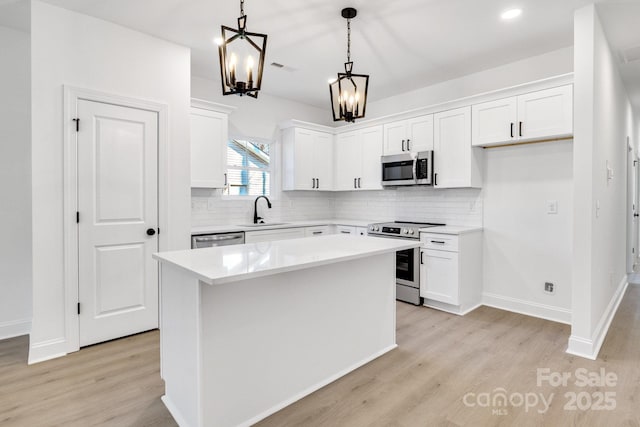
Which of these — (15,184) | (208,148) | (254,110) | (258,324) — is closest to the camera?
(258,324)

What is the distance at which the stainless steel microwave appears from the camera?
4230 millimetres

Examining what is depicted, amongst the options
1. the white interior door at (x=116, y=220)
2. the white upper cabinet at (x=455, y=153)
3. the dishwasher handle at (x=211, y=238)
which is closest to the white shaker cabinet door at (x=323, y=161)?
the white upper cabinet at (x=455, y=153)

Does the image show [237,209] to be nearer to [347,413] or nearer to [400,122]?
[400,122]

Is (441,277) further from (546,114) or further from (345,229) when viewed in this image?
(546,114)

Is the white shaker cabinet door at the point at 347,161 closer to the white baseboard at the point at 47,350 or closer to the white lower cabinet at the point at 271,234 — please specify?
the white lower cabinet at the point at 271,234

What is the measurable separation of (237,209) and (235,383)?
3.05 meters

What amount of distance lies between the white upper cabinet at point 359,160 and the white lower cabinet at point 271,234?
112 centimetres

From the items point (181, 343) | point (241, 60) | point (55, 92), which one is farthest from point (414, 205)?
point (55, 92)

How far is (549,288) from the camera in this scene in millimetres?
3660

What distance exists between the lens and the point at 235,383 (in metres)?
1.88

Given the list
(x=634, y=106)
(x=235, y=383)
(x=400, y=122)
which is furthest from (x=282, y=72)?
(x=634, y=106)

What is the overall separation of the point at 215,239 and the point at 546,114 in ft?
11.6

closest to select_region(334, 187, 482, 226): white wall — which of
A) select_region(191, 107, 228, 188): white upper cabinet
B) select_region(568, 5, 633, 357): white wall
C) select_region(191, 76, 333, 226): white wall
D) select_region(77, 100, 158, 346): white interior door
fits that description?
select_region(191, 76, 333, 226): white wall

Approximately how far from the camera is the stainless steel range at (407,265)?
407 centimetres
